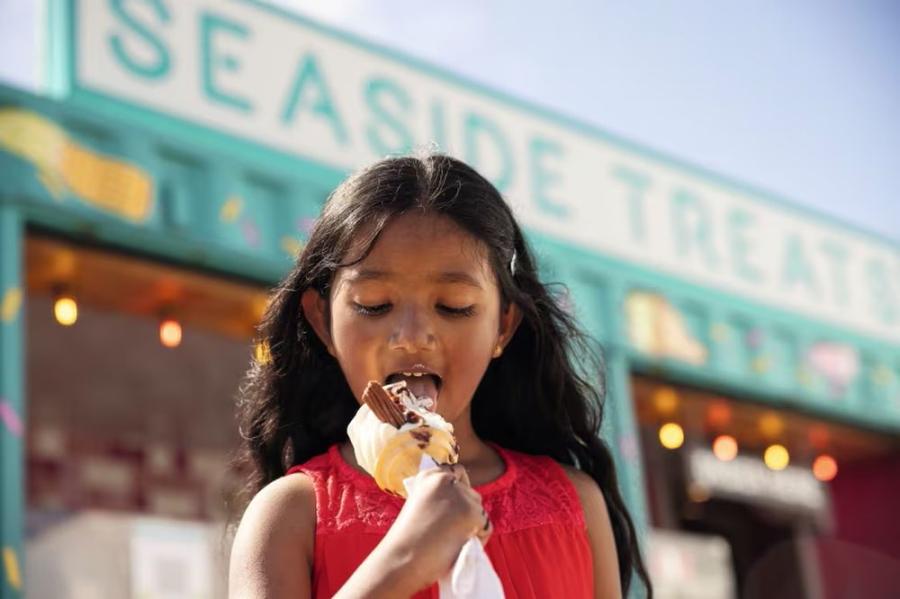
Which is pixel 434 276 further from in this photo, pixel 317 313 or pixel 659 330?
pixel 659 330

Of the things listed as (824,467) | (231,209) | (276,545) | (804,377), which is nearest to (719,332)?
(804,377)

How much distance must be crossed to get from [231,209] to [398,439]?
4.32 m

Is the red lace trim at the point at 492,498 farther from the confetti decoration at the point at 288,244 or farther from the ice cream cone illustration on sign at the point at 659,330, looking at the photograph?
the ice cream cone illustration on sign at the point at 659,330

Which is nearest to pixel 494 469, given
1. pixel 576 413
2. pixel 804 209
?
pixel 576 413

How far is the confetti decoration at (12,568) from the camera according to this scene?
4.52 meters

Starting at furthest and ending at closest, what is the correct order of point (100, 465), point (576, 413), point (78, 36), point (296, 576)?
point (100, 465)
point (78, 36)
point (576, 413)
point (296, 576)

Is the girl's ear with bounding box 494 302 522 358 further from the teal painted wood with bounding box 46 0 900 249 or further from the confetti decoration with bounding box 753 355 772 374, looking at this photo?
the confetti decoration with bounding box 753 355 772 374

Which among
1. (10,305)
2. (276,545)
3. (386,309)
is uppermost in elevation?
(10,305)

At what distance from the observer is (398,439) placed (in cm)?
140

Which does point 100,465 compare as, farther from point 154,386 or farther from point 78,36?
point 78,36

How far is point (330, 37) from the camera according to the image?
6.29 metres

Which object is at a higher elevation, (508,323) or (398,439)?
(508,323)

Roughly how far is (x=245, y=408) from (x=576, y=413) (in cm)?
52

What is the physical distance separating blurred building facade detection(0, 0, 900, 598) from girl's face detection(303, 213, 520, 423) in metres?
2.17
